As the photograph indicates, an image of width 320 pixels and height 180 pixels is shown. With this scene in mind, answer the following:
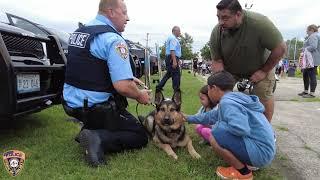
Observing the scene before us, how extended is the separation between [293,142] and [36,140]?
10.3 feet

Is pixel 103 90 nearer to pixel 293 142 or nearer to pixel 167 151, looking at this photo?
pixel 167 151

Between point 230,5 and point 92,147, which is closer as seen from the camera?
point 92,147

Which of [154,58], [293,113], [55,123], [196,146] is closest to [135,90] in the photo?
[196,146]

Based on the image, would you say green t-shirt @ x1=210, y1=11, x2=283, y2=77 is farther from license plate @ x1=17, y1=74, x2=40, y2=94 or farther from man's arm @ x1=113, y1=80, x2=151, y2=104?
license plate @ x1=17, y1=74, x2=40, y2=94

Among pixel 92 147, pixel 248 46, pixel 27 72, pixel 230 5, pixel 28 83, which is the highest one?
pixel 230 5

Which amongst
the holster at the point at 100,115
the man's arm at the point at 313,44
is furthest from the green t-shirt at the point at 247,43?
the man's arm at the point at 313,44

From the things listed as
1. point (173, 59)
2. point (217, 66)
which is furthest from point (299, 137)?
point (173, 59)

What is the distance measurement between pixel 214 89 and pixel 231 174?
755 millimetres

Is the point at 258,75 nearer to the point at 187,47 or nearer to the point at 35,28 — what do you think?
the point at 35,28

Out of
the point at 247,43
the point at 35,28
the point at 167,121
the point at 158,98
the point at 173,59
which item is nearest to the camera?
the point at 247,43

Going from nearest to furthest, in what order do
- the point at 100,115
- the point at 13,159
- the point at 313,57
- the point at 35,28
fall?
the point at 13,159
the point at 100,115
the point at 35,28
the point at 313,57

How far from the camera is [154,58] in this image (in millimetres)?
19141

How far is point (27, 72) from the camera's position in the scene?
4602 millimetres

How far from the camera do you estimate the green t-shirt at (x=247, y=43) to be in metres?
4.71
